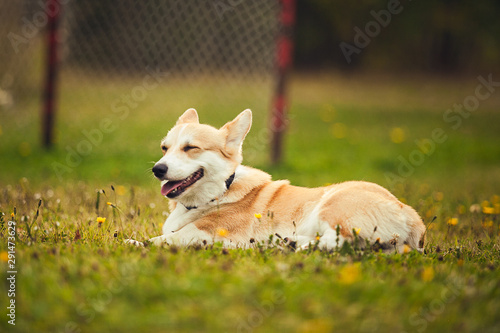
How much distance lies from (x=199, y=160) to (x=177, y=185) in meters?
0.26

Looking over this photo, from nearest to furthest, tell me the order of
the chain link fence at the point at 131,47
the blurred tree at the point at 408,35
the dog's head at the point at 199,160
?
the dog's head at the point at 199,160 → the chain link fence at the point at 131,47 → the blurred tree at the point at 408,35

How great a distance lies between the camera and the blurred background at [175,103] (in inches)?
275

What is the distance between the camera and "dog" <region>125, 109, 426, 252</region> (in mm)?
3283

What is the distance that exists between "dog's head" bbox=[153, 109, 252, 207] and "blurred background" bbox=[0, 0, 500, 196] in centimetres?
256

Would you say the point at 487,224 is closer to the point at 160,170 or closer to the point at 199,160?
the point at 199,160

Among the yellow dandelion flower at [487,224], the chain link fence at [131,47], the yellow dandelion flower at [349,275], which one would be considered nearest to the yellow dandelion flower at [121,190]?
the chain link fence at [131,47]

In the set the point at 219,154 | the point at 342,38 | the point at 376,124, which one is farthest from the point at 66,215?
the point at 342,38

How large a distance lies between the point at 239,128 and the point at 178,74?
6374 millimetres

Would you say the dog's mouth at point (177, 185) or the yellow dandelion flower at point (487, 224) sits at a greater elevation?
the dog's mouth at point (177, 185)

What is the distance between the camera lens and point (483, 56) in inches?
892

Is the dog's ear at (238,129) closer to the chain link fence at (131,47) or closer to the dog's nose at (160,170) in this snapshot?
the dog's nose at (160,170)

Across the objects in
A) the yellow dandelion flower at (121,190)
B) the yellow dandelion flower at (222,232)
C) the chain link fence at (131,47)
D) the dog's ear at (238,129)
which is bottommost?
the yellow dandelion flower at (121,190)

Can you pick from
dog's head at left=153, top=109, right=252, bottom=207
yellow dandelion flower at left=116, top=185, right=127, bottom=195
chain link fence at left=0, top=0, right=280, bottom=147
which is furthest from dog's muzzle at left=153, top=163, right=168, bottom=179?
chain link fence at left=0, top=0, right=280, bottom=147

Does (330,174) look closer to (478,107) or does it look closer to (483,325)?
(483,325)
